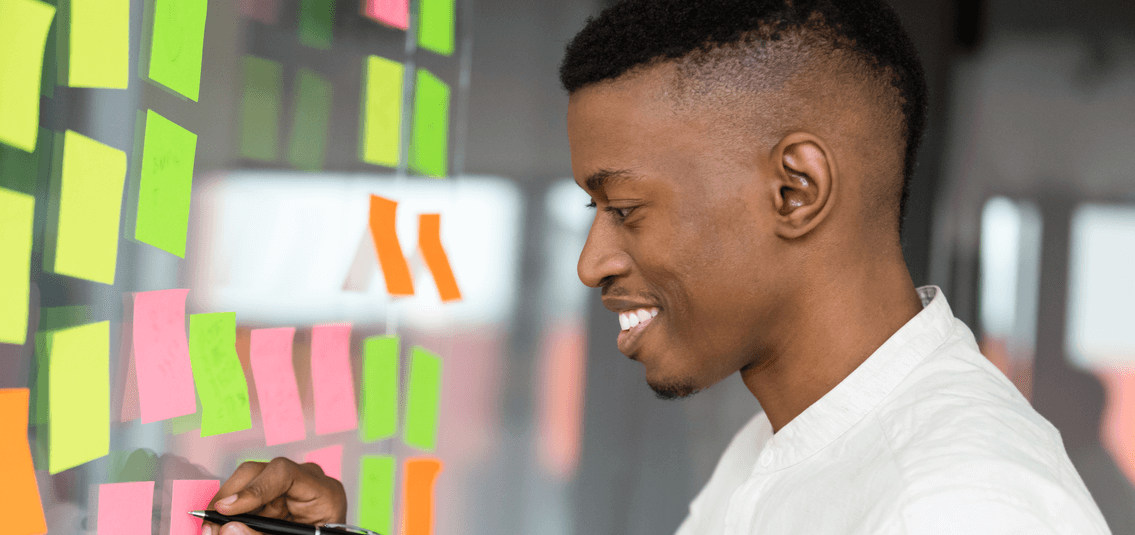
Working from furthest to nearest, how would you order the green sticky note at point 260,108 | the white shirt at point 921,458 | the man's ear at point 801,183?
the green sticky note at point 260,108, the man's ear at point 801,183, the white shirt at point 921,458

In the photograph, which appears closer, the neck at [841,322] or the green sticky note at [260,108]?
the neck at [841,322]

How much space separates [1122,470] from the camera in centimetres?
152

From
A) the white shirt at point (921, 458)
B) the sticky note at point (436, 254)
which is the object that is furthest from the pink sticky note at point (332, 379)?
the white shirt at point (921, 458)

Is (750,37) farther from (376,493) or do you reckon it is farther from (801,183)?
(376,493)

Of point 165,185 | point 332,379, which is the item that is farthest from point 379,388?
point 165,185

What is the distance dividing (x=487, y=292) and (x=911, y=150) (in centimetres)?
80

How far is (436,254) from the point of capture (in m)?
1.25

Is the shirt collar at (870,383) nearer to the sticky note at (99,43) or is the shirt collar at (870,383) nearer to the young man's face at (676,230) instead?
the young man's face at (676,230)

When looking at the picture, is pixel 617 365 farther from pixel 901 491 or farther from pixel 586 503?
pixel 901 491

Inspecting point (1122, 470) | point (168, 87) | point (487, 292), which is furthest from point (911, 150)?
point (1122, 470)

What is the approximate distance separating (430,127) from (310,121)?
0.31 meters

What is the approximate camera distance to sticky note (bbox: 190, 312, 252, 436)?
2.48 ft

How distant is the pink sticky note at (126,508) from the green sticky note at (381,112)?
1.45ft

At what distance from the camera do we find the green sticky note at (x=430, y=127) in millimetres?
1161
